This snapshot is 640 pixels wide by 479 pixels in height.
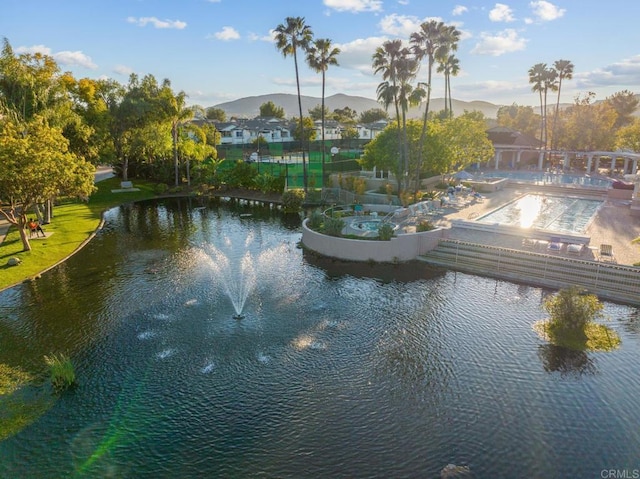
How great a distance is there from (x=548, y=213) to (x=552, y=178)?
22.4 meters

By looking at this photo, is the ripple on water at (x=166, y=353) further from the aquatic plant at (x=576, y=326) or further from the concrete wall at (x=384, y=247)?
the aquatic plant at (x=576, y=326)

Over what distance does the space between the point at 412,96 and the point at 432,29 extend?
5.04 meters

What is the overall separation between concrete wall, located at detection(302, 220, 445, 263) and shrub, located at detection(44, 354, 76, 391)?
15772mm

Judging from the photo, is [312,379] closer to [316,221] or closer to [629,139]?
[316,221]

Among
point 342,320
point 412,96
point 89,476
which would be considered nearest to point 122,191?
point 412,96

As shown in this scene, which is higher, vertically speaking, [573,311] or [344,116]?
[344,116]

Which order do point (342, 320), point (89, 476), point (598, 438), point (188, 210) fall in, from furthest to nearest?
A: point (188, 210), point (342, 320), point (598, 438), point (89, 476)

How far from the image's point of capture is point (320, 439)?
11.3 metres

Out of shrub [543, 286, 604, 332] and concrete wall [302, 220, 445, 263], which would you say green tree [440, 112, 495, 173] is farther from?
shrub [543, 286, 604, 332]

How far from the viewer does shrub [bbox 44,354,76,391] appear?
13492 mm

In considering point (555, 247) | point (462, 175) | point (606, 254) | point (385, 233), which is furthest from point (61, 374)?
point (462, 175)

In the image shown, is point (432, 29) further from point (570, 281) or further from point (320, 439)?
point (320, 439)

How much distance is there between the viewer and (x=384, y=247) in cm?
2520

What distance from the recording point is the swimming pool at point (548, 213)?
3008 cm
